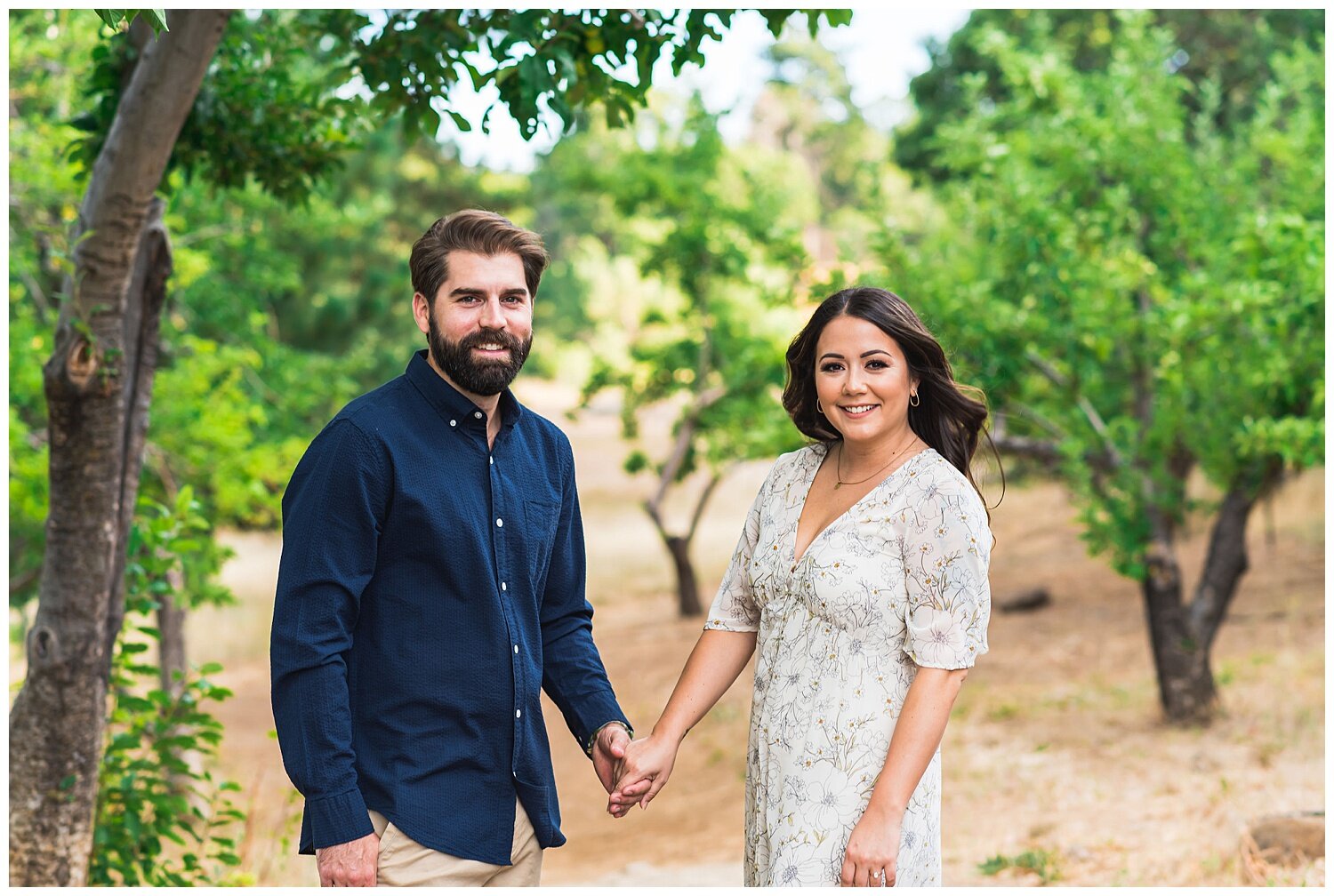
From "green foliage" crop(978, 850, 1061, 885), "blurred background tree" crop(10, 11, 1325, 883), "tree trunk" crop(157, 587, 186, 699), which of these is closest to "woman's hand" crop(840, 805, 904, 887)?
"blurred background tree" crop(10, 11, 1325, 883)

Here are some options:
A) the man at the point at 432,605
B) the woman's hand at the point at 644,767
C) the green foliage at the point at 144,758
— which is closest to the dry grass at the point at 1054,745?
the green foliage at the point at 144,758

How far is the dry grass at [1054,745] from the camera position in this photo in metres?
6.68

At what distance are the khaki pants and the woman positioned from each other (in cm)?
44

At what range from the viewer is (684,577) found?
15.7 meters

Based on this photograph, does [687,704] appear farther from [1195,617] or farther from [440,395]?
[1195,617]

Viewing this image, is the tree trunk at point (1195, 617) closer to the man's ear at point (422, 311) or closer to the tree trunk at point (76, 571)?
the tree trunk at point (76, 571)

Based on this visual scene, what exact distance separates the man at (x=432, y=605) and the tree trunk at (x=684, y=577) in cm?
1260

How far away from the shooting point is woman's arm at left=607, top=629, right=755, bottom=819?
280 centimetres

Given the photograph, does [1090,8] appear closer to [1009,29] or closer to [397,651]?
[1009,29]

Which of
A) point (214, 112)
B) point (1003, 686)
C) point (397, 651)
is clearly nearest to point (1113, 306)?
point (1003, 686)

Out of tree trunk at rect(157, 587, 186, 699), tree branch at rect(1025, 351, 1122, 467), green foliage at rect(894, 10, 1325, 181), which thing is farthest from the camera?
green foliage at rect(894, 10, 1325, 181)

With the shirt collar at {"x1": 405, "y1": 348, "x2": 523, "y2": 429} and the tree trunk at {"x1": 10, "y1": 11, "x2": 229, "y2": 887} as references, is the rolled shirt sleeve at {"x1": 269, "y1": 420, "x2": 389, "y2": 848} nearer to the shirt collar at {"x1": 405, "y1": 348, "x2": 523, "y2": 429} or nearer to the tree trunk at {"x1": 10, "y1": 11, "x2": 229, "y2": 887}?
the shirt collar at {"x1": 405, "y1": 348, "x2": 523, "y2": 429}

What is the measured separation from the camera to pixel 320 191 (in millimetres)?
4930

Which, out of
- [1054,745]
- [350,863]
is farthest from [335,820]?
[1054,745]
